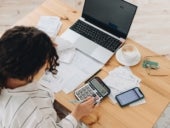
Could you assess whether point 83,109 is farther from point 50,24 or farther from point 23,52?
point 50,24

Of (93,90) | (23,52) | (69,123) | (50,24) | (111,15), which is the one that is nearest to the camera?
(23,52)

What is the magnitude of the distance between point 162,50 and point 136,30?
29cm

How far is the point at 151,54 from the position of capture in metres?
1.77

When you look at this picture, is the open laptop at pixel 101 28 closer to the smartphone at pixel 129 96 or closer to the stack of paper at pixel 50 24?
the stack of paper at pixel 50 24

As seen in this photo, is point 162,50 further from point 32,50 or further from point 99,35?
point 32,50

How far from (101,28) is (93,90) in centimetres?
42

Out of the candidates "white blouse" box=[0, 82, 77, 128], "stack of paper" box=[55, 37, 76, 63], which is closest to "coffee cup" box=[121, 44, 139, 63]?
"stack of paper" box=[55, 37, 76, 63]

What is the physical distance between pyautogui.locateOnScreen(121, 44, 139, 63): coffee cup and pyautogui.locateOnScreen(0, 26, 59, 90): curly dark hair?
55cm

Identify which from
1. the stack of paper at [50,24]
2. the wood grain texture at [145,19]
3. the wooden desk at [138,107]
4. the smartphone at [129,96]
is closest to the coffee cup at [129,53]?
the wooden desk at [138,107]

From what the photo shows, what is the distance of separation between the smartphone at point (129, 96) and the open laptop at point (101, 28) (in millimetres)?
231

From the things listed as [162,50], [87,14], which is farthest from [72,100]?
[162,50]

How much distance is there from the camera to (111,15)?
177 cm

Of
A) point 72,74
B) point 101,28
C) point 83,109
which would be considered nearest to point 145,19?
point 101,28

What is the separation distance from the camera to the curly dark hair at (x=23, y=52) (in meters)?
1.22
